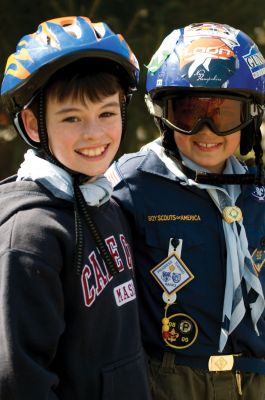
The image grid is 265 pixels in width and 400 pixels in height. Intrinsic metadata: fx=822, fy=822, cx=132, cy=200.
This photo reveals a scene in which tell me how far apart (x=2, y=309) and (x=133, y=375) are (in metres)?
0.65

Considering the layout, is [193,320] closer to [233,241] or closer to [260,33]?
[233,241]

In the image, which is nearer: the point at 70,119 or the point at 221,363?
the point at 70,119

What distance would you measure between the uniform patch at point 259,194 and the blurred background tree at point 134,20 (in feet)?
7.02

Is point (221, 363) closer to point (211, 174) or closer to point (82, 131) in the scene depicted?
point (211, 174)

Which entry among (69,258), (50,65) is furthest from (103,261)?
(50,65)

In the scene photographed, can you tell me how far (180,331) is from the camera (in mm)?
3627

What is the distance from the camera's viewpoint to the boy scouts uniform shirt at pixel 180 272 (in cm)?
364

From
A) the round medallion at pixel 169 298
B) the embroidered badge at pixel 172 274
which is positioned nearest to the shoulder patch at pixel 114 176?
the embroidered badge at pixel 172 274

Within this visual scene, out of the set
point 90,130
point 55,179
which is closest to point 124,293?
point 55,179

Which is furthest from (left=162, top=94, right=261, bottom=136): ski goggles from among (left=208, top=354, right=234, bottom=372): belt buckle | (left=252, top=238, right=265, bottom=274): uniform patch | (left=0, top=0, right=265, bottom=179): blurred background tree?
(left=0, top=0, right=265, bottom=179): blurred background tree

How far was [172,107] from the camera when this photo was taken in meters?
3.80

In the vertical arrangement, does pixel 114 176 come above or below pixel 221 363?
above

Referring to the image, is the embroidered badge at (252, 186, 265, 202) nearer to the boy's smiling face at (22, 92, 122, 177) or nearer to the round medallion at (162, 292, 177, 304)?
the round medallion at (162, 292, 177, 304)

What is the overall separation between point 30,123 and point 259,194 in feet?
4.20
